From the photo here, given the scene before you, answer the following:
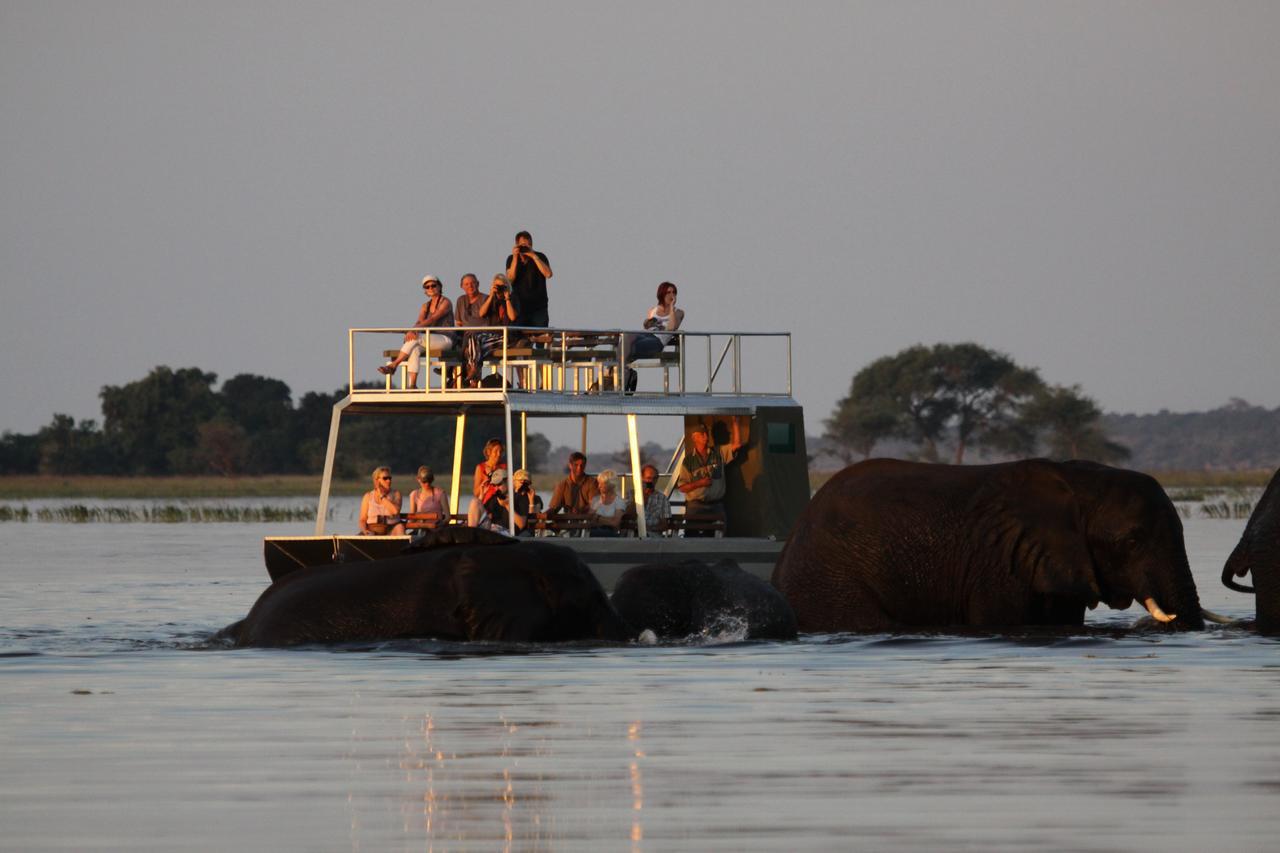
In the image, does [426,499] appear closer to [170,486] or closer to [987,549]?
[987,549]

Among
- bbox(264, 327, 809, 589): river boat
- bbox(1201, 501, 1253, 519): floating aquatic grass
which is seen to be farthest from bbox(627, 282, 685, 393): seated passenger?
bbox(1201, 501, 1253, 519): floating aquatic grass

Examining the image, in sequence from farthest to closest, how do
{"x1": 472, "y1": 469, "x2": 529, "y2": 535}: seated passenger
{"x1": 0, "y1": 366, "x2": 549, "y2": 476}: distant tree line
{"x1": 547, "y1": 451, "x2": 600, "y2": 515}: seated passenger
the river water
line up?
1. {"x1": 0, "y1": 366, "x2": 549, "y2": 476}: distant tree line
2. {"x1": 547, "y1": 451, "x2": 600, "y2": 515}: seated passenger
3. {"x1": 472, "y1": 469, "x2": 529, "y2": 535}: seated passenger
4. the river water

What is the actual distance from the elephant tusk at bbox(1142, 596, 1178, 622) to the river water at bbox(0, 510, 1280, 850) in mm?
251

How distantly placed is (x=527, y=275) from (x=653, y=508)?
8.04ft

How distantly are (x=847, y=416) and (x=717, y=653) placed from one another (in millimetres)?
94727

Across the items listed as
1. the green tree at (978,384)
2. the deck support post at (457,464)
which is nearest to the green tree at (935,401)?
the green tree at (978,384)

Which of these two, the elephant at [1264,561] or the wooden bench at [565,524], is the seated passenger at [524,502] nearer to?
the wooden bench at [565,524]

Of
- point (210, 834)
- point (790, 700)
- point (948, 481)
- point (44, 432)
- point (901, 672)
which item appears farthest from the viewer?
point (44, 432)

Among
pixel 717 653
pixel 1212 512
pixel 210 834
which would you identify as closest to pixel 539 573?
pixel 717 653

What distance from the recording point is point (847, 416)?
113188 mm

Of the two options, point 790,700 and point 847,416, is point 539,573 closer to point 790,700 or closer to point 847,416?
point 790,700

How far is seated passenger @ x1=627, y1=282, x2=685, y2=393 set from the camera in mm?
26750

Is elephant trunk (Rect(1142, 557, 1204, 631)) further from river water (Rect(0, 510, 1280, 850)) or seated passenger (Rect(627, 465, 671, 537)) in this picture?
seated passenger (Rect(627, 465, 671, 537))

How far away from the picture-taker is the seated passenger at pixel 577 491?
2592cm
